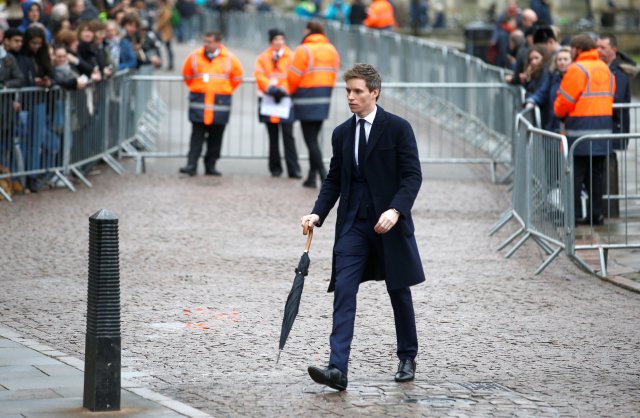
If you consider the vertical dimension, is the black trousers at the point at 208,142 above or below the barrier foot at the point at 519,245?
above

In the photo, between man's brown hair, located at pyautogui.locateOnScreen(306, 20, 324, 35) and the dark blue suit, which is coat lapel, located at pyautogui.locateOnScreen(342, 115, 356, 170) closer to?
the dark blue suit

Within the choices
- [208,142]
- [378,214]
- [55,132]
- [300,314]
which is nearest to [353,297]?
[378,214]

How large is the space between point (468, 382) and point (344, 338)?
77 cm

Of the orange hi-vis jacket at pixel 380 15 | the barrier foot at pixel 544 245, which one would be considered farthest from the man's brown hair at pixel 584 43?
the orange hi-vis jacket at pixel 380 15

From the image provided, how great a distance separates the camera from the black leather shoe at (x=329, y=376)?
786 cm

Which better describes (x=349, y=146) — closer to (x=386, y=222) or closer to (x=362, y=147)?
(x=362, y=147)

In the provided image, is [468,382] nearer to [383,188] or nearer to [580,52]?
[383,188]

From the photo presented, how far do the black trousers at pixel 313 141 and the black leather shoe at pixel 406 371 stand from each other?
9384mm

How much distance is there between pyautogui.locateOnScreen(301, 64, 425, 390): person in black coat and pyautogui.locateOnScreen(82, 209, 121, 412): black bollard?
122cm

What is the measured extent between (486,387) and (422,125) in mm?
14572

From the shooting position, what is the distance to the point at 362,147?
8.29 metres

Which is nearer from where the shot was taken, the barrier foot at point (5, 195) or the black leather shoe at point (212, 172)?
the barrier foot at point (5, 195)

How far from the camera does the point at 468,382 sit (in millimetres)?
8312

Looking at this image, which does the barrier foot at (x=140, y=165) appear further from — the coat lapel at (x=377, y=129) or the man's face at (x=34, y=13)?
the coat lapel at (x=377, y=129)
